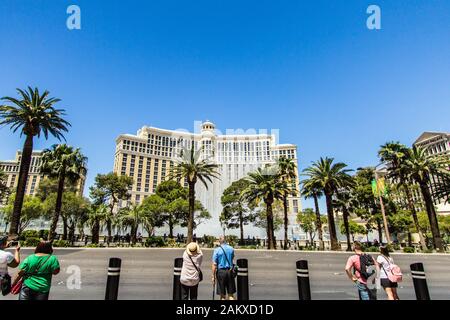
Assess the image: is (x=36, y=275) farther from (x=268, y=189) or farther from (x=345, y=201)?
(x=345, y=201)

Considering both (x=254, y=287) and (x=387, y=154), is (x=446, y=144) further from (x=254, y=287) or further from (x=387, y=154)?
(x=254, y=287)

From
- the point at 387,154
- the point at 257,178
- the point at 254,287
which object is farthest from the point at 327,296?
the point at 387,154

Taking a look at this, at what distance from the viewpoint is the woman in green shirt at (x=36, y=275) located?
4.61 metres

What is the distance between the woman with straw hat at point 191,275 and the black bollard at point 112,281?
1.48m

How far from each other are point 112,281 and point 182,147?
399 ft

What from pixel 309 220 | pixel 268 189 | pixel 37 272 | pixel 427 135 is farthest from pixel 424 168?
pixel 427 135

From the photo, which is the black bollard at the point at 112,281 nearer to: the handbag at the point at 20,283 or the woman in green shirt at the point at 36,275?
the woman in green shirt at the point at 36,275

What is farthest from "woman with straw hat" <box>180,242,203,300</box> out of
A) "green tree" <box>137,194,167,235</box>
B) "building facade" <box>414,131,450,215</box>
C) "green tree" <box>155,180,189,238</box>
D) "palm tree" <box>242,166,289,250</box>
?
"building facade" <box>414,131,450,215</box>

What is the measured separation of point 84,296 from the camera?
7.39 meters

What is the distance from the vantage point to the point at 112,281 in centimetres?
613

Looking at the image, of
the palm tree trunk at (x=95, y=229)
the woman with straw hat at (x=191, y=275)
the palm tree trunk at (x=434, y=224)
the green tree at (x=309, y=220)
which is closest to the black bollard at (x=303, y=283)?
the woman with straw hat at (x=191, y=275)
